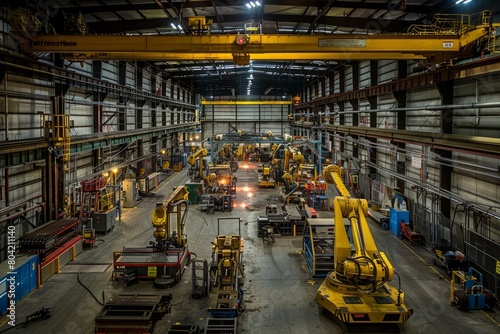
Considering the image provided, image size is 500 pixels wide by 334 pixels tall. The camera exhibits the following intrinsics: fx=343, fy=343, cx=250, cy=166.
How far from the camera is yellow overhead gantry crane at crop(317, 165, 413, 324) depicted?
793 centimetres

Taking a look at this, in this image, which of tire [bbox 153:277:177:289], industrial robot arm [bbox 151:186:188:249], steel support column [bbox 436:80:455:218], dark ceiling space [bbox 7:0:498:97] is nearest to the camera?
tire [bbox 153:277:177:289]

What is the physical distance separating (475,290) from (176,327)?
7.95 m

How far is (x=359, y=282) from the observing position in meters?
8.30

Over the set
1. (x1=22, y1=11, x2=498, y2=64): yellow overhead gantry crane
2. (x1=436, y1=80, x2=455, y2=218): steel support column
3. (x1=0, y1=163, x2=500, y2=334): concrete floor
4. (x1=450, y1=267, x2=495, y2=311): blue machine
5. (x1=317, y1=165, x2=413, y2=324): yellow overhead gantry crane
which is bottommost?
(x1=0, y1=163, x2=500, y2=334): concrete floor

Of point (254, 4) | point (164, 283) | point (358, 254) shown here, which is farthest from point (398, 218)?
point (254, 4)

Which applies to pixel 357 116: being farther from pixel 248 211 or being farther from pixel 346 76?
pixel 248 211

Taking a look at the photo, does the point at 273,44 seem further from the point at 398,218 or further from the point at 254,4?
the point at 398,218

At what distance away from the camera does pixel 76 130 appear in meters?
17.8

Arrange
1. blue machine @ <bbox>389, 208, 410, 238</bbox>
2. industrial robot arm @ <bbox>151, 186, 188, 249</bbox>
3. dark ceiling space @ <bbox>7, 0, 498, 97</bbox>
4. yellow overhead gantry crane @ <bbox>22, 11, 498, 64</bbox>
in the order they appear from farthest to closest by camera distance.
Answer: blue machine @ <bbox>389, 208, 410, 238</bbox> → dark ceiling space @ <bbox>7, 0, 498, 97</bbox> → yellow overhead gantry crane @ <bbox>22, 11, 498, 64</bbox> → industrial robot arm @ <bbox>151, 186, 188, 249</bbox>

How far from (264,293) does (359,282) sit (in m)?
3.00

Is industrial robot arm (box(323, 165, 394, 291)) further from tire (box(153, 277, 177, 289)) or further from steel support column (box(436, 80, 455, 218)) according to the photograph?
steel support column (box(436, 80, 455, 218))

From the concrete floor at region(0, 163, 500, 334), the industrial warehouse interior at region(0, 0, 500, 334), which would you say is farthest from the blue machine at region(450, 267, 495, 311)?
the concrete floor at region(0, 163, 500, 334)

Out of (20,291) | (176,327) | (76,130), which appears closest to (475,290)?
(176,327)

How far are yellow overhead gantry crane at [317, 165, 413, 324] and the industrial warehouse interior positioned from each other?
0.14 feet
